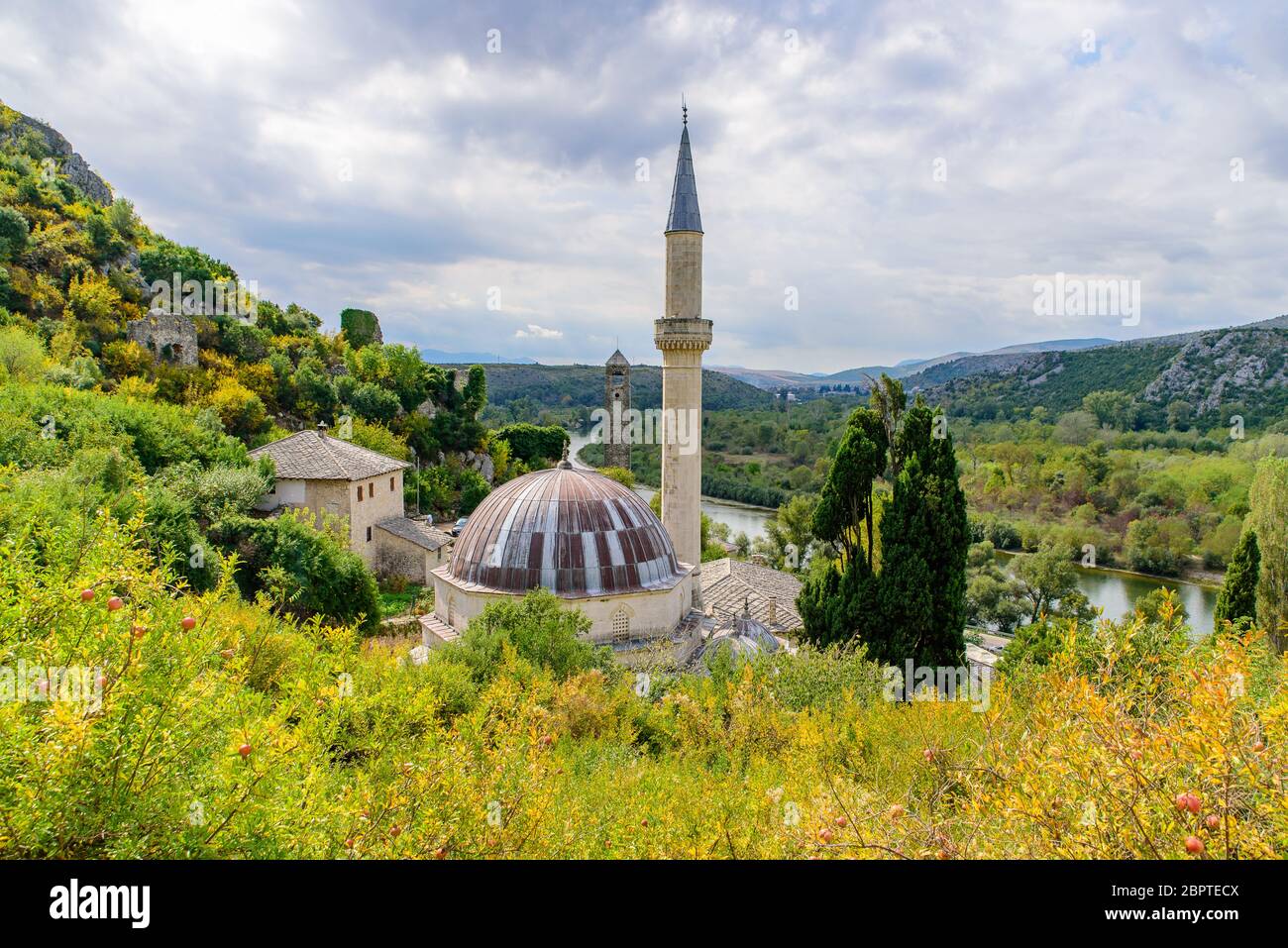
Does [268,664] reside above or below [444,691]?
above

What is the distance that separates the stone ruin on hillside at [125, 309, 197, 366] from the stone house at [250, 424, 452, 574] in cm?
1059

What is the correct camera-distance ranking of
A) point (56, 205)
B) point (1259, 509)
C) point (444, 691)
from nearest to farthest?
point (444, 691), point (1259, 509), point (56, 205)

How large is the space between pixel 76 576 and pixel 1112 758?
5.90 metres

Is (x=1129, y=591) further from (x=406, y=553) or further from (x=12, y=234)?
(x=12, y=234)

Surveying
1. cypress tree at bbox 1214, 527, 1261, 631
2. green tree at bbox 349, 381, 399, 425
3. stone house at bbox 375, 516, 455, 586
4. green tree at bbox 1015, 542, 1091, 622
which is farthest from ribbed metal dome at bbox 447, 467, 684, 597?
green tree at bbox 1015, 542, 1091, 622

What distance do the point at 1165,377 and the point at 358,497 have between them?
89.5 m

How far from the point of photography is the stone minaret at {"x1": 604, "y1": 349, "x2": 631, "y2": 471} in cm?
5188

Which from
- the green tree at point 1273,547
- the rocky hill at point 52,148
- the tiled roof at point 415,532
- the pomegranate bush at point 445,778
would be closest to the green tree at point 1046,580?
the green tree at point 1273,547

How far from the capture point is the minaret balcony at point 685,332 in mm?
20938

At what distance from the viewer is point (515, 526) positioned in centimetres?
1534

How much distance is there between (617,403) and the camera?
53.7 meters

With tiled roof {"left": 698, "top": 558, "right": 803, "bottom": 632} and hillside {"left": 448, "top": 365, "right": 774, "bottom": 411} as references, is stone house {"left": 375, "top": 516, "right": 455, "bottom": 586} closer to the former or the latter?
tiled roof {"left": 698, "top": 558, "right": 803, "bottom": 632}
